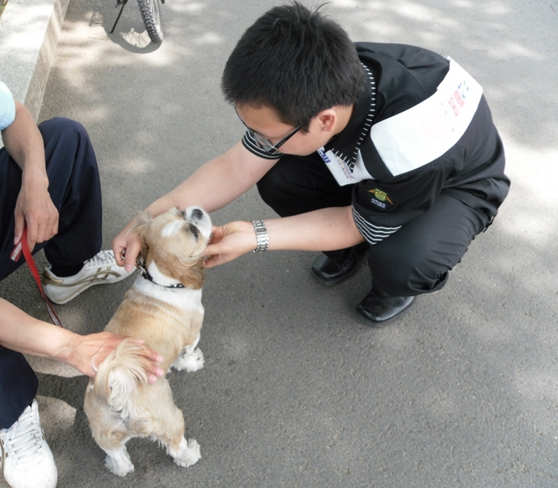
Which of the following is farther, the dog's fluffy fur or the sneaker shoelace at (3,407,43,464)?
the sneaker shoelace at (3,407,43,464)

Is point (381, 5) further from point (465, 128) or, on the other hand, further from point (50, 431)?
point (50, 431)

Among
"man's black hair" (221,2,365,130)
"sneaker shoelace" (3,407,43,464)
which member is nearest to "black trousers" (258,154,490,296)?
"man's black hair" (221,2,365,130)

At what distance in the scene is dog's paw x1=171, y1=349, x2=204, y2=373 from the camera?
217 centimetres

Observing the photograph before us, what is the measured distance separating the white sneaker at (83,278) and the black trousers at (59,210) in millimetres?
66

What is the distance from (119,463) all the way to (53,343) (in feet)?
2.08

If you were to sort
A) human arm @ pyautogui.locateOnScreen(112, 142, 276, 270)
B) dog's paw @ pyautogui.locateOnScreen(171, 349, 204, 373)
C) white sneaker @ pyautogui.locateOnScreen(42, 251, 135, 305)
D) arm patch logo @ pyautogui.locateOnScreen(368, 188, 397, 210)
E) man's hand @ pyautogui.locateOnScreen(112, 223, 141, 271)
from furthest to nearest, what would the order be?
white sneaker @ pyautogui.locateOnScreen(42, 251, 135, 305), dog's paw @ pyautogui.locateOnScreen(171, 349, 204, 373), human arm @ pyautogui.locateOnScreen(112, 142, 276, 270), man's hand @ pyautogui.locateOnScreen(112, 223, 141, 271), arm patch logo @ pyautogui.locateOnScreen(368, 188, 397, 210)

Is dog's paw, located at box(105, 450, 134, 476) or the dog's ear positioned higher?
the dog's ear

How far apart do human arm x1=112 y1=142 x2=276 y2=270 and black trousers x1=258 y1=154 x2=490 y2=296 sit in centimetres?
17

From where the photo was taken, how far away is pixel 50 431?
Answer: 2031 mm

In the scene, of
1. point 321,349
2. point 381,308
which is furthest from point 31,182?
point 381,308

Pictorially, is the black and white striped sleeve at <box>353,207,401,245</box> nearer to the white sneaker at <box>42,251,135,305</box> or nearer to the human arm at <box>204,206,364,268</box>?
the human arm at <box>204,206,364,268</box>

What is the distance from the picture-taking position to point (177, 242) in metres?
1.73

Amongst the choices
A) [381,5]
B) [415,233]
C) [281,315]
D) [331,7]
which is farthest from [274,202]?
[381,5]

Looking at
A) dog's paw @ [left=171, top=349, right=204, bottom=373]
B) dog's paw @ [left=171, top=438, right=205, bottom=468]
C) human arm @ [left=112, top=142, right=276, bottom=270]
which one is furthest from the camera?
dog's paw @ [left=171, top=349, right=204, bottom=373]
